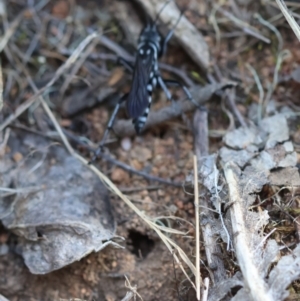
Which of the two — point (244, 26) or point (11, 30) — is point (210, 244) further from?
point (11, 30)

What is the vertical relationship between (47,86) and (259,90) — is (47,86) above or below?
below

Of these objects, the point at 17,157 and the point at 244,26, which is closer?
the point at 17,157

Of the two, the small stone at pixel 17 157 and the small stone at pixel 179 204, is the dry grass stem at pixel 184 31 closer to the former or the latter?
the small stone at pixel 179 204

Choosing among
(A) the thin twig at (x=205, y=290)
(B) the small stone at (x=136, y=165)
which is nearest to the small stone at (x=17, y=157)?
(B) the small stone at (x=136, y=165)

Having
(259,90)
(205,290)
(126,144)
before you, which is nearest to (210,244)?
(205,290)

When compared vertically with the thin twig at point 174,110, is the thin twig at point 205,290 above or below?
below

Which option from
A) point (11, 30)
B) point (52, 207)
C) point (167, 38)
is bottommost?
point (52, 207)
